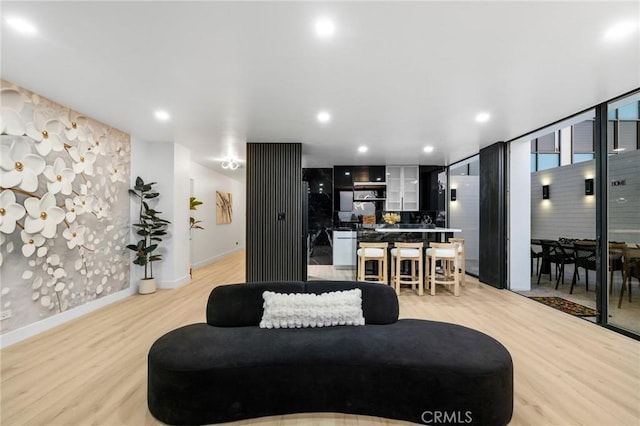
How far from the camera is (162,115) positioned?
12.6 ft

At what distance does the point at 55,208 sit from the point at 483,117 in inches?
223

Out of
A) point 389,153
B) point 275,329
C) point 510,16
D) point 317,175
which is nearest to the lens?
point 510,16

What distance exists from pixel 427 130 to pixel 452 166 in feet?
10.7

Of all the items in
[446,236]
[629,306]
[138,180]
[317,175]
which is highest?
[317,175]

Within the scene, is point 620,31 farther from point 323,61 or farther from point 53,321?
point 53,321

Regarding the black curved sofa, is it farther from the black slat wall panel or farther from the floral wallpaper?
the black slat wall panel

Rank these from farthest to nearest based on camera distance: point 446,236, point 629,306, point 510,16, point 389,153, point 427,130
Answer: point 446,236, point 389,153, point 427,130, point 629,306, point 510,16

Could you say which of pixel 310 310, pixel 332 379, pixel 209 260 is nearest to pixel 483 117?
pixel 310 310

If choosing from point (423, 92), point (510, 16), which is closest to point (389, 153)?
point (423, 92)

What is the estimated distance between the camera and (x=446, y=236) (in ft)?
23.0

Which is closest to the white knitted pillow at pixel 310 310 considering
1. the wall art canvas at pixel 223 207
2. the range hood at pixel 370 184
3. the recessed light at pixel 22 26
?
the recessed light at pixel 22 26

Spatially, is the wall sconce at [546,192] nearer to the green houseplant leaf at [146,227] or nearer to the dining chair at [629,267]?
the dining chair at [629,267]

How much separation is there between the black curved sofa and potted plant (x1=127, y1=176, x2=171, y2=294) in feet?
10.7

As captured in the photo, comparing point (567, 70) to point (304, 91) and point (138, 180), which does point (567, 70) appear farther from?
point (138, 180)
